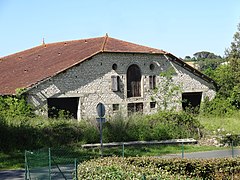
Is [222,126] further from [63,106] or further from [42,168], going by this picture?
[42,168]

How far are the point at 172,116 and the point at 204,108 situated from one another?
11.1m

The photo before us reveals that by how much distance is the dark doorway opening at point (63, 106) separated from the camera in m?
34.3

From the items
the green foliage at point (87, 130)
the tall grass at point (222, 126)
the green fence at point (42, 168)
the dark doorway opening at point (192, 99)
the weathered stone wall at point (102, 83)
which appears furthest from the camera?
the dark doorway opening at point (192, 99)

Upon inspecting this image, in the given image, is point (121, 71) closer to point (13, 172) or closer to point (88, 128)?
point (88, 128)

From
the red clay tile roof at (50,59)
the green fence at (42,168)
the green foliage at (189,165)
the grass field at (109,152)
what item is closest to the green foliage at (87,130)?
the grass field at (109,152)

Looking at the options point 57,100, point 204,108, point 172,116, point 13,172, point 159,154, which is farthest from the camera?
point 204,108

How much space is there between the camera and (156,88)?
4034cm

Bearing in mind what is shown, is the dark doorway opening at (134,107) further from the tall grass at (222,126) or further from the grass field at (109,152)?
the grass field at (109,152)

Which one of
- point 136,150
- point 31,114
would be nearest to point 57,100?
point 31,114

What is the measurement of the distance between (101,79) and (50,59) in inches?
226

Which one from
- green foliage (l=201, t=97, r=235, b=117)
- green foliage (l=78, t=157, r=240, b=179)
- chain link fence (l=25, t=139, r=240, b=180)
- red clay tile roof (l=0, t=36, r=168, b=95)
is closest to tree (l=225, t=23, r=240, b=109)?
green foliage (l=201, t=97, r=235, b=117)

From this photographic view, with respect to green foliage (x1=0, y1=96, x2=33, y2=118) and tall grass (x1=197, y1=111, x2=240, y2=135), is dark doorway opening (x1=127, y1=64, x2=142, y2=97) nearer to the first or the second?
tall grass (x1=197, y1=111, x2=240, y2=135)

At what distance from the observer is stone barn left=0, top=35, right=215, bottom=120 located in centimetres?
3494

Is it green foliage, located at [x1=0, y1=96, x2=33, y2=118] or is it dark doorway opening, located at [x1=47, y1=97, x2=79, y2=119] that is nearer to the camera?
green foliage, located at [x1=0, y1=96, x2=33, y2=118]
